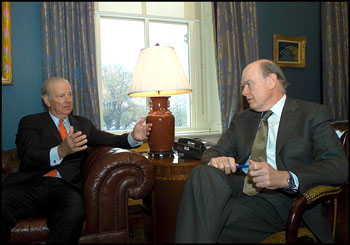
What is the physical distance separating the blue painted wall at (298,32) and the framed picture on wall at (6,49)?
10.4 feet

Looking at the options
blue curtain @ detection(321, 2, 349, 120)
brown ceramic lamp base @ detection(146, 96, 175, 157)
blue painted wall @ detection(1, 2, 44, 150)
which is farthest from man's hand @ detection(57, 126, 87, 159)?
blue curtain @ detection(321, 2, 349, 120)

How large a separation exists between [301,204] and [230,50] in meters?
2.82

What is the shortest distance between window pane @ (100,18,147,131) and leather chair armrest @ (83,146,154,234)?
166 centimetres

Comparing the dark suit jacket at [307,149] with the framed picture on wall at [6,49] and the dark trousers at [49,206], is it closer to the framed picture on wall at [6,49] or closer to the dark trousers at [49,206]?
the dark trousers at [49,206]

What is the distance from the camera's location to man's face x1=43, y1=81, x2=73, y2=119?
7.97 feet

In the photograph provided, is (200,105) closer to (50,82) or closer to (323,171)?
(50,82)

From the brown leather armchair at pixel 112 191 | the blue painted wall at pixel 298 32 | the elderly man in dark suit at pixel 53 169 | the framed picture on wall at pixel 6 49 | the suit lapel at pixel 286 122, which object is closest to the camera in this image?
the suit lapel at pixel 286 122

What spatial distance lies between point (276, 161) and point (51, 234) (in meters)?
1.42

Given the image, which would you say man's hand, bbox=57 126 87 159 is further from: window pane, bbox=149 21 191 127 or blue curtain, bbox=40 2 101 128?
window pane, bbox=149 21 191 127

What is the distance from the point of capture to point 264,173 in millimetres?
1472

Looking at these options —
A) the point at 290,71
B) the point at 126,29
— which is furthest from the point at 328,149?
the point at 290,71

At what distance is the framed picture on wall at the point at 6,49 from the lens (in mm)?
3008

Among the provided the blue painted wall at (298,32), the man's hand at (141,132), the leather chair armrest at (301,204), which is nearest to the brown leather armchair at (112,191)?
the man's hand at (141,132)

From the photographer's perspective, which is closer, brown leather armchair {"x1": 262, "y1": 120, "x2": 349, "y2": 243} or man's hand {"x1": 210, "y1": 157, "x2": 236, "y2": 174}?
brown leather armchair {"x1": 262, "y1": 120, "x2": 349, "y2": 243}
